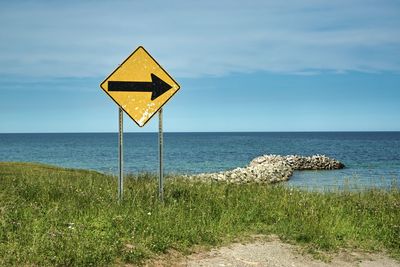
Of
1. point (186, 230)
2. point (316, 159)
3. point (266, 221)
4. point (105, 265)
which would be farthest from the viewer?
point (316, 159)

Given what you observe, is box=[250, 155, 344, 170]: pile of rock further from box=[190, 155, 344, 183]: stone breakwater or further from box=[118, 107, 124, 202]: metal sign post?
box=[118, 107, 124, 202]: metal sign post

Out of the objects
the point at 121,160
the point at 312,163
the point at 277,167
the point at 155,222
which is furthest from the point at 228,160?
the point at 155,222

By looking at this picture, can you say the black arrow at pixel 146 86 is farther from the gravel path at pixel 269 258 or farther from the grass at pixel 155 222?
the gravel path at pixel 269 258

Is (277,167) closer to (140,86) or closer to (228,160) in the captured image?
(228,160)

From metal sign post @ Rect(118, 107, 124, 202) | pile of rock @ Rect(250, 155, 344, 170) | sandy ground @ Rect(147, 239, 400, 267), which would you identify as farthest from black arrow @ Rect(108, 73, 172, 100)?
pile of rock @ Rect(250, 155, 344, 170)

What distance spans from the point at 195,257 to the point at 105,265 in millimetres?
1595

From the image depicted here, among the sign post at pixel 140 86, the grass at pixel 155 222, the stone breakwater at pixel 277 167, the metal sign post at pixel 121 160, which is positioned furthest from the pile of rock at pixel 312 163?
the sign post at pixel 140 86

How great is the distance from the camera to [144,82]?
10.6 meters

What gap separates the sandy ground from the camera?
24.5 feet

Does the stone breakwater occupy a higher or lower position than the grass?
lower

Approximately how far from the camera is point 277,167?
150ft

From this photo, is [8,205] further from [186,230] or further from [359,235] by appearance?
[359,235]

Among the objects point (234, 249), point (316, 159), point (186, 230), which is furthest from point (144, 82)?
point (316, 159)

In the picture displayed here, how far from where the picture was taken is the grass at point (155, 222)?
7332 millimetres
